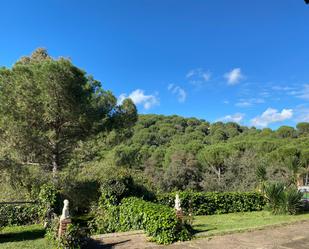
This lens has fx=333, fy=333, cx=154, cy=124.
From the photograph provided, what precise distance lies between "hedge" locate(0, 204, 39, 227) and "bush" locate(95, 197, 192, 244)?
369 centimetres

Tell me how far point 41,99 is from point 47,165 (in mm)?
3008

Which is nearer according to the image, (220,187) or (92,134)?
(92,134)

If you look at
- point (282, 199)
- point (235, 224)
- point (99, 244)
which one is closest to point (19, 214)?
point (99, 244)

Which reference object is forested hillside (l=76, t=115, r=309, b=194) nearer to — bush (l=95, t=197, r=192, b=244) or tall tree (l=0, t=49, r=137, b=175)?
tall tree (l=0, t=49, r=137, b=175)

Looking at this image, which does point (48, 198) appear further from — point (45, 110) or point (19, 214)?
point (45, 110)

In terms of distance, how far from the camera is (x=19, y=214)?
12.5 m

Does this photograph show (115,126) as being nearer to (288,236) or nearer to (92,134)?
(92,134)

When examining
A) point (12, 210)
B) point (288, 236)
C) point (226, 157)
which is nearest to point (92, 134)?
point (12, 210)

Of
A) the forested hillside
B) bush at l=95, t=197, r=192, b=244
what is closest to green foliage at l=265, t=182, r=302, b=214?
the forested hillside

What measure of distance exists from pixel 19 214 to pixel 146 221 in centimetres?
646

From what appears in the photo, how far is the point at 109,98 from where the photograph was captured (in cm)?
1576

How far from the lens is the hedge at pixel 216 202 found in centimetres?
1417

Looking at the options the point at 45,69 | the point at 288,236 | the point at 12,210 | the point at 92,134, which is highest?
the point at 45,69

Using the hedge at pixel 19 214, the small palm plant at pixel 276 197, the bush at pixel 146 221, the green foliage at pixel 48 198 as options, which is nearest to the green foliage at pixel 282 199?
the small palm plant at pixel 276 197
